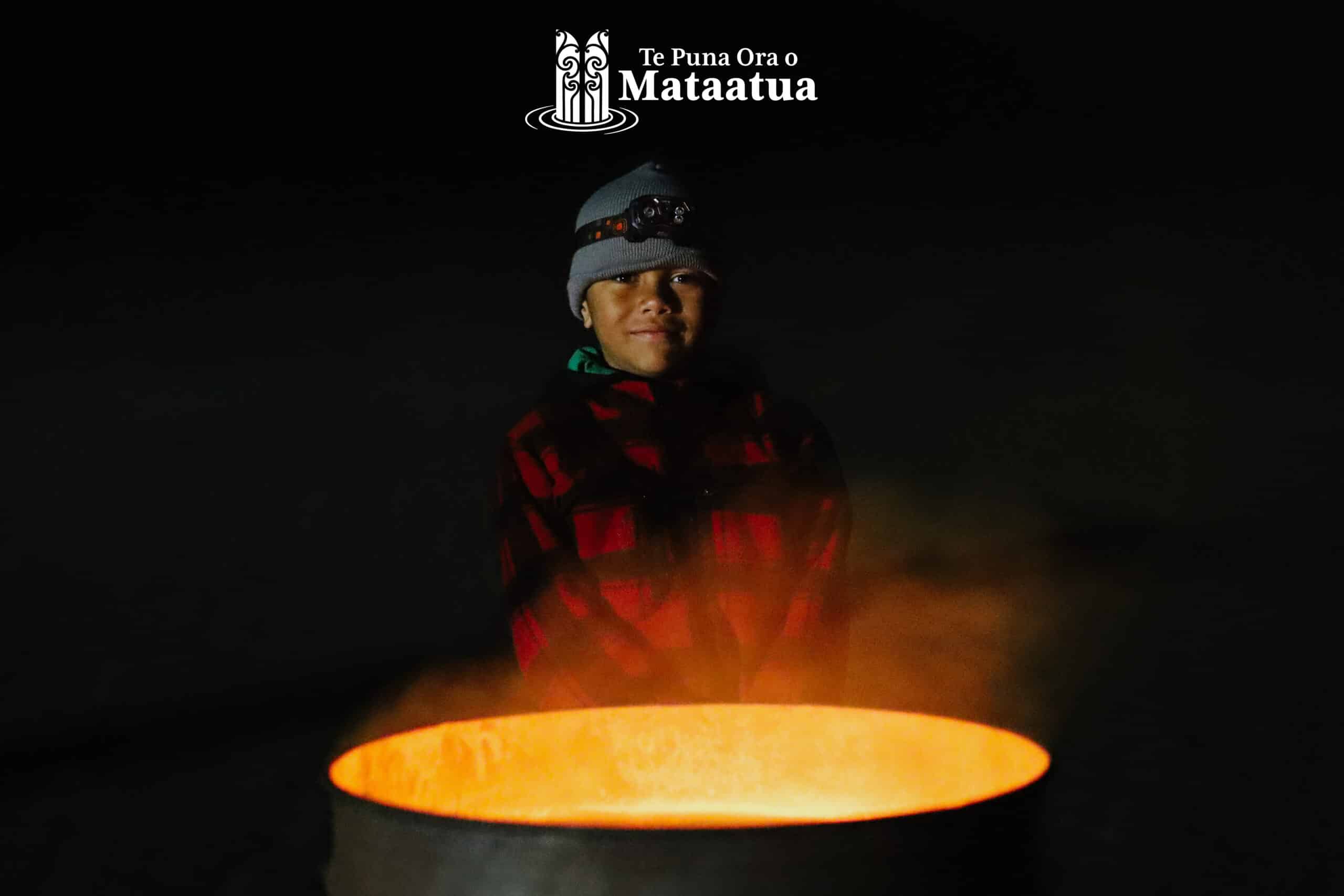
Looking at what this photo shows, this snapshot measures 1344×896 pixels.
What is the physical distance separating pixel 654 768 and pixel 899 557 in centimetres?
211

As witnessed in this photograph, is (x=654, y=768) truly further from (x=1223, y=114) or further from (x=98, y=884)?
(x=1223, y=114)

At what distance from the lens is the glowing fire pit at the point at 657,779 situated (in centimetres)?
54

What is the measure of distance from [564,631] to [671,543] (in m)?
0.20

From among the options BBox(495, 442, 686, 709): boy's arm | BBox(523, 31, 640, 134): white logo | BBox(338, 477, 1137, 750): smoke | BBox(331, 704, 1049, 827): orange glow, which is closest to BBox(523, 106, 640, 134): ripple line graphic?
BBox(523, 31, 640, 134): white logo

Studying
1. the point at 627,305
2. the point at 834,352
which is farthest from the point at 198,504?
the point at 627,305

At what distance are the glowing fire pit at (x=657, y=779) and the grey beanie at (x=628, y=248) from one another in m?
0.62

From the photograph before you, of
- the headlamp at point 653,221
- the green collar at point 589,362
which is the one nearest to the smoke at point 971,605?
the green collar at point 589,362

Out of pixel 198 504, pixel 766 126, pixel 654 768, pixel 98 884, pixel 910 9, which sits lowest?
pixel 98 884

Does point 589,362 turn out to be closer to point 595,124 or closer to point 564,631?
point 564,631

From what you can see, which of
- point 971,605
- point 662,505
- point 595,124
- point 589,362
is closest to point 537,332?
point 595,124

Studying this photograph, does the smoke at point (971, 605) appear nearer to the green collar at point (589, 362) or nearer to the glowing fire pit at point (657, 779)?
the green collar at point (589, 362)

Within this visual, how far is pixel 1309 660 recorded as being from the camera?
2537 millimetres

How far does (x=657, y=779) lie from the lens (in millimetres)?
791

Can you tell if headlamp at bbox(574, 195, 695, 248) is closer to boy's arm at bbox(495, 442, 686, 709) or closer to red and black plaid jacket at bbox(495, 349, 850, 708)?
red and black plaid jacket at bbox(495, 349, 850, 708)
